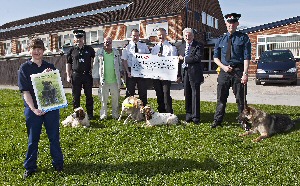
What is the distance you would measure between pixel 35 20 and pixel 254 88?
36.3 m

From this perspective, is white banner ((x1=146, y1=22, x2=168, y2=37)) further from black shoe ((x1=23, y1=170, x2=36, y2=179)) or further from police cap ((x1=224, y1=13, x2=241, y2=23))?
black shoe ((x1=23, y1=170, x2=36, y2=179))

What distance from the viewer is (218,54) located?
23.8 ft

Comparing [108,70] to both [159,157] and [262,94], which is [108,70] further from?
[262,94]

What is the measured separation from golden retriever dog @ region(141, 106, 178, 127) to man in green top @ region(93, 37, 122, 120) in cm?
124

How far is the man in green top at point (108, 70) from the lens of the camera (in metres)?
8.02

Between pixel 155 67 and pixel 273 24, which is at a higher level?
pixel 273 24

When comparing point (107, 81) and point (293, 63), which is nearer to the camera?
point (107, 81)

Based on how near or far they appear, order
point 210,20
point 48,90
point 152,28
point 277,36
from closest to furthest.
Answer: point 48,90, point 277,36, point 152,28, point 210,20

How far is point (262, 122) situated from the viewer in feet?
21.1

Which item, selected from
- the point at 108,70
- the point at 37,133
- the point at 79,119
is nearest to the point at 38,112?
the point at 37,133

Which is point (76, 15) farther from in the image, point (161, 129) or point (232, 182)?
point (232, 182)

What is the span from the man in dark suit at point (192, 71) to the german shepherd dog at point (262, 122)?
54.9 inches

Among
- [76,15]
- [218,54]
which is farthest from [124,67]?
[76,15]

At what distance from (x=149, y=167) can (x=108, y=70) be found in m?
3.94
